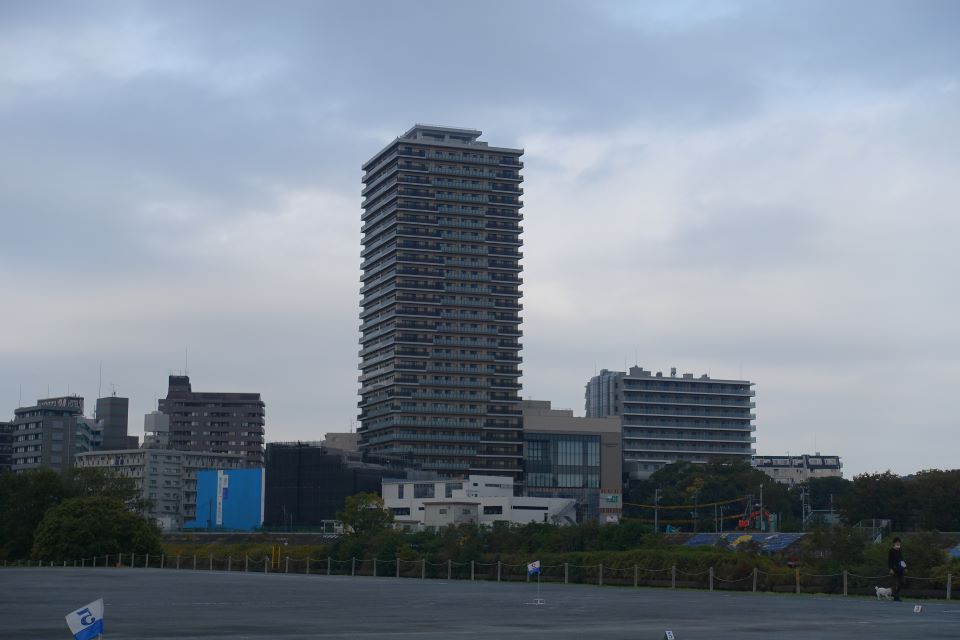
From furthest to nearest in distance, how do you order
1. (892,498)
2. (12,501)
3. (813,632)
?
1. (892,498)
2. (12,501)
3. (813,632)

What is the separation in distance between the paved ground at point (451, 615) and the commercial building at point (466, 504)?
410 ft

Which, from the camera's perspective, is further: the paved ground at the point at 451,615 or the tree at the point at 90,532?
the tree at the point at 90,532

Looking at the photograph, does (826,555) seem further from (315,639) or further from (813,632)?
(315,639)

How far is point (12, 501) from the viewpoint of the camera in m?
125

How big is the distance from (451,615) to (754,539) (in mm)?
97551

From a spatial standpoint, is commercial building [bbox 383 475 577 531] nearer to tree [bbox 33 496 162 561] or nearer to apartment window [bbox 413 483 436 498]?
apartment window [bbox 413 483 436 498]

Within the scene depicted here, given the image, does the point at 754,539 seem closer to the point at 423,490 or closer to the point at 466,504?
the point at 466,504

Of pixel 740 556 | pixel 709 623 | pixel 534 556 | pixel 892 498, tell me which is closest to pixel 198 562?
pixel 534 556

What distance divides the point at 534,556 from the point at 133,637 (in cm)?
4853

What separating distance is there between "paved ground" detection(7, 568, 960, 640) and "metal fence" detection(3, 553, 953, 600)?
4.20 meters

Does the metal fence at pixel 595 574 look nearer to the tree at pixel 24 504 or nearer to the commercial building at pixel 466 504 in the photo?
the tree at pixel 24 504

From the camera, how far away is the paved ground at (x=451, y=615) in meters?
24.8

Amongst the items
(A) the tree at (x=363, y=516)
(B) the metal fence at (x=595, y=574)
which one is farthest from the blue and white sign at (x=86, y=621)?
(A) the tree at (x=363, y=516)

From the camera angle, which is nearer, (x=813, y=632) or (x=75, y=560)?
(x=813, y=632)
